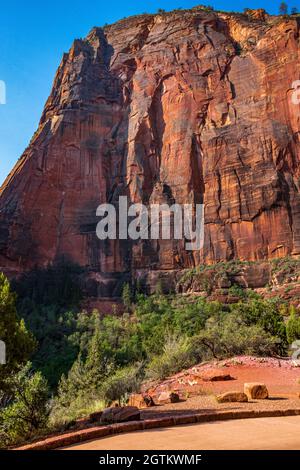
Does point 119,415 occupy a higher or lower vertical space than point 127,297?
lower

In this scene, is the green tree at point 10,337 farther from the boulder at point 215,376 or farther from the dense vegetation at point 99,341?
the boulder at point 215,376

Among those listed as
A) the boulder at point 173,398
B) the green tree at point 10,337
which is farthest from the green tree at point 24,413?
the boulder at point 173,398

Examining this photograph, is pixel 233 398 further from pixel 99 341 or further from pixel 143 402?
pixel 99 341

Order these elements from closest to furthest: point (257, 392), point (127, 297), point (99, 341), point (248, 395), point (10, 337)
Answer: point (10, 337), point (257, 392), point (248, 395), point (99, 341), point (127, 297)

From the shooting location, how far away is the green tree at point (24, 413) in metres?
8.45

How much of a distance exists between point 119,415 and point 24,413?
2937 mm

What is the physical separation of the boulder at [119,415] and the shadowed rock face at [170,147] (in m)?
35.7

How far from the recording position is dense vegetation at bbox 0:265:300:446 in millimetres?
9344

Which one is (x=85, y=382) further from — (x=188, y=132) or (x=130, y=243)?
(x=188, y=132)

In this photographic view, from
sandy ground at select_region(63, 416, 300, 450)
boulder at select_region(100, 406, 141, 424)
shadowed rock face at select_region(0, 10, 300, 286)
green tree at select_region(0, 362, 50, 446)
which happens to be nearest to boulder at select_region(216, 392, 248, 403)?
sandy ground at select_region(63, 416, 300, 450)

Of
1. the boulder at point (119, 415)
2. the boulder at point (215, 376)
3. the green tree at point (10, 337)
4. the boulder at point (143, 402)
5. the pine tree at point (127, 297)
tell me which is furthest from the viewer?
the pine tree at point (127, 297)
